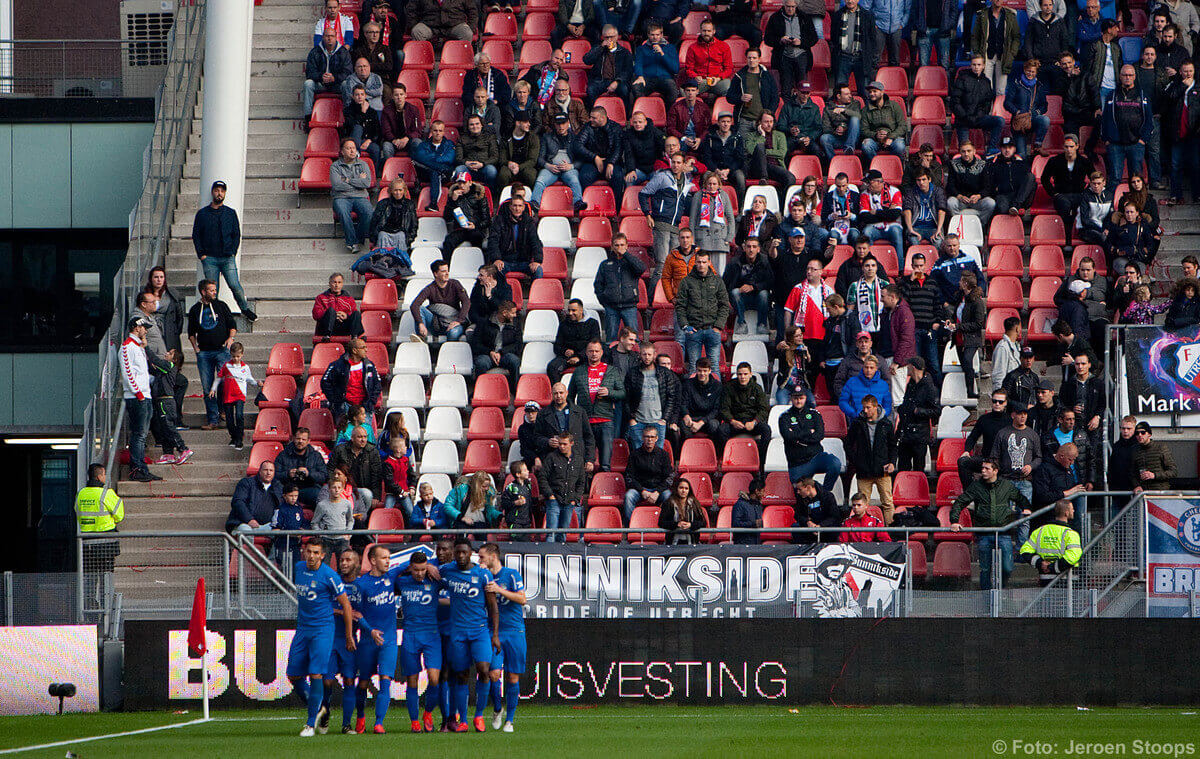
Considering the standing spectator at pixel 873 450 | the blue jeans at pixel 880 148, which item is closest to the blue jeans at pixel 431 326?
the standing spectator at pixel 873 450

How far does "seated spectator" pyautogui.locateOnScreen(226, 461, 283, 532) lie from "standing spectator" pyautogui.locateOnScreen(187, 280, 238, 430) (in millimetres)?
2213

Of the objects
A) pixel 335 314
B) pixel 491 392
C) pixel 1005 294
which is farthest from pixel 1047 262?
pixel 335 314

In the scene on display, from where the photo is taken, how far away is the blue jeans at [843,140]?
22641mm

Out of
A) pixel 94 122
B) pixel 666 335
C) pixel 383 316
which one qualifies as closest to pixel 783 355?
pixel 666 335

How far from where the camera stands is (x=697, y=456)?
756 inches

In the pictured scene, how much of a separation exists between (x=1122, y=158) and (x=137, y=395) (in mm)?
13142

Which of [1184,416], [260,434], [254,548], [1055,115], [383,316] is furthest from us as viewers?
[1055,115]

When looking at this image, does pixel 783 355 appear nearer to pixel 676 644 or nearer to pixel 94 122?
pixel 676 644

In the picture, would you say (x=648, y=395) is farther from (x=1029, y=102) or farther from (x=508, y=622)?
(x=1029, y=102)

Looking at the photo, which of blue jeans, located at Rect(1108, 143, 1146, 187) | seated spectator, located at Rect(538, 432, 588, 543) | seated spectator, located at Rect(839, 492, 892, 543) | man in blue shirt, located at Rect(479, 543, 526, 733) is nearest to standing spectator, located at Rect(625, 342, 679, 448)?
seated spectator, located at Rect(538, 432, 588, 543)

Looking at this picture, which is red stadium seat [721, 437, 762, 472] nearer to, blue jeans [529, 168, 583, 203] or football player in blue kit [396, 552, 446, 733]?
blue jeans [529, 168, 583, 203]

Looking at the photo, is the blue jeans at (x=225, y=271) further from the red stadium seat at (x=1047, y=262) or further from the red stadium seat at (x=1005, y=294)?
the red stadium seat at (x=1047, y=262)

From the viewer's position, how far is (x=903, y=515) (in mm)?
17703

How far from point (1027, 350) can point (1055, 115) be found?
5.82 metres
